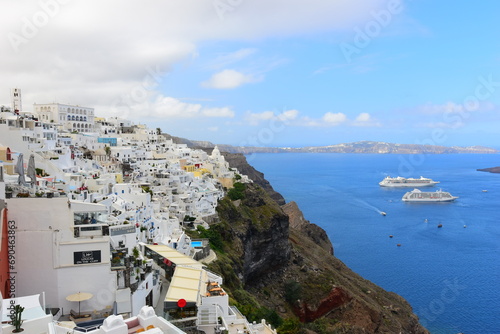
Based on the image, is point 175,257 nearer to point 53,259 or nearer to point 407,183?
point 53,259

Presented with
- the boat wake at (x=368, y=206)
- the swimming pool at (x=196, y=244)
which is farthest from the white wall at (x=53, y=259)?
the boat wake at (x=368, y=206)

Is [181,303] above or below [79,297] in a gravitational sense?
below

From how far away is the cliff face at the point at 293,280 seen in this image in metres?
25.1

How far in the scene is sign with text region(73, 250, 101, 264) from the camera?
11.3m

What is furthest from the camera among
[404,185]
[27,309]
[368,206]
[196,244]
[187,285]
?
[404,185]

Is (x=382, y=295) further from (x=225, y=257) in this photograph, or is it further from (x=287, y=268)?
(x=225, y=257)

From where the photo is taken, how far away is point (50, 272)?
440 inches

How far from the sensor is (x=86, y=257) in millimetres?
11367

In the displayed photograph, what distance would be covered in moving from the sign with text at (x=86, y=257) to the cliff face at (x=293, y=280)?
864cm

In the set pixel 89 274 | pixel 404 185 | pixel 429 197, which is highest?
pixel 89 274

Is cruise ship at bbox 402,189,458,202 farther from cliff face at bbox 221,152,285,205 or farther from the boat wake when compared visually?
cliff face at bbox 221,152,285,205

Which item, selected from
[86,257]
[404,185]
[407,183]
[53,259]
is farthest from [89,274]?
[407,183]

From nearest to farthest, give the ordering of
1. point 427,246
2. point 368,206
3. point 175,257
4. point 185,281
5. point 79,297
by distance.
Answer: point 79,297 → point 185,281 → point 175,257 → point 427,246 → point 368,206

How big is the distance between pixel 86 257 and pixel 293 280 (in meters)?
20.6
